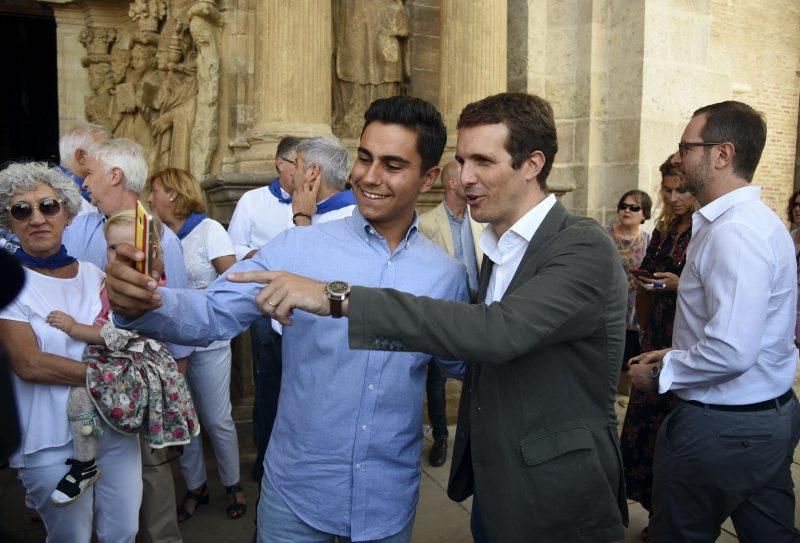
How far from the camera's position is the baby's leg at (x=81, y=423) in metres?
2.56

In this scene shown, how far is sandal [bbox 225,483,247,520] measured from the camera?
406 centimetres

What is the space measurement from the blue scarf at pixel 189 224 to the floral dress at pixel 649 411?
2.87 m

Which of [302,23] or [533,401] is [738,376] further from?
[302,23]

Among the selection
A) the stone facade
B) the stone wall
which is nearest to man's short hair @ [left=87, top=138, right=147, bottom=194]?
the stone facade

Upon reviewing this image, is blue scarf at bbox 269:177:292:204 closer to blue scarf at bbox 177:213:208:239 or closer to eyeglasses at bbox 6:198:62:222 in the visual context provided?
blue scarf at bbox 177:213:208:239

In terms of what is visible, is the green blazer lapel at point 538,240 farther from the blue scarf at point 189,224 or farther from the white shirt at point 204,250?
the blue scarf at point 189,224

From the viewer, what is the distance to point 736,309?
229 centimetres

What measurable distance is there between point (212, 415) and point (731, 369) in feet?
9.86

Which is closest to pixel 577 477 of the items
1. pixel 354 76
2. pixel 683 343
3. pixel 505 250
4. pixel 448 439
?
pixel 505 250

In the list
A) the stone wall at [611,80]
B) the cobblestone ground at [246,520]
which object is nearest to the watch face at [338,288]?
the cobblestone ground at [246,520]

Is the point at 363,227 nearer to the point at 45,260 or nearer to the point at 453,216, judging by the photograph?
the point at 45,260

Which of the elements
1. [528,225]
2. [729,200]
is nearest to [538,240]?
[528,225]

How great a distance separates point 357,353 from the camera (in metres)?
1.87

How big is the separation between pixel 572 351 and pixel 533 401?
17 cm
